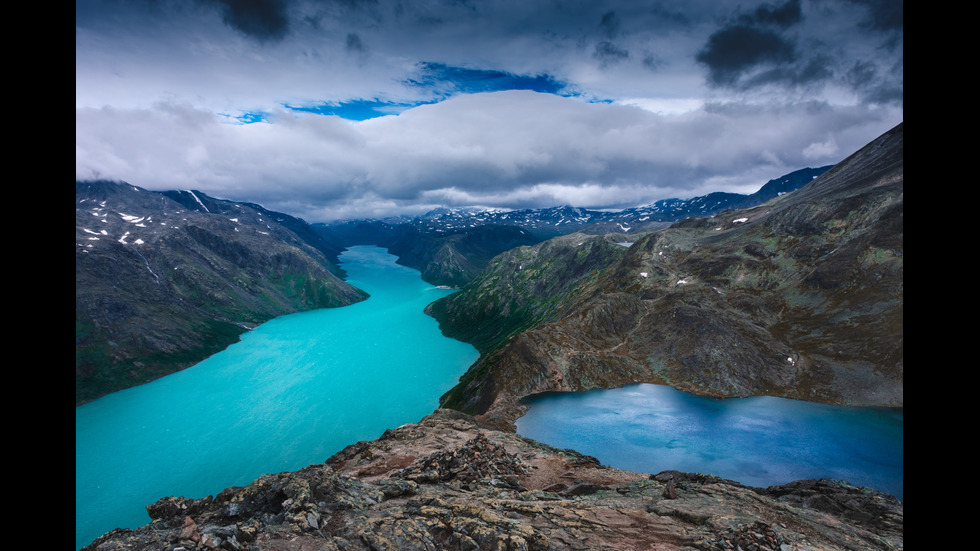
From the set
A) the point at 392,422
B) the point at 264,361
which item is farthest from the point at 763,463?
the point at 264,361

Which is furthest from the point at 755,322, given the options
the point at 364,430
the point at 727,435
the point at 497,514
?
the point at 497,514

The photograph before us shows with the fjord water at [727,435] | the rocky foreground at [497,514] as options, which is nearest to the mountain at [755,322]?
the fjord water at [727,435]

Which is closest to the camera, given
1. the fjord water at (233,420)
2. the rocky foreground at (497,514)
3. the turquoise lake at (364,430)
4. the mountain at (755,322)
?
the rocky foreground at (497,514)

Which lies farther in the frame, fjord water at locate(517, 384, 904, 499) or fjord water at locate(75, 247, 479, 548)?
fjord water at locate(75, 247, 479, 548)

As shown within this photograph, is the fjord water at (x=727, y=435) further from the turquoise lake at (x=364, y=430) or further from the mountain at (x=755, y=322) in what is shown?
the mountain at (x=755, y=322)

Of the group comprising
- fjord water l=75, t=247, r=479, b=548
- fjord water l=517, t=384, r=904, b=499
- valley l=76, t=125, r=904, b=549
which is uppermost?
valley l=76, t=125, r=904, b=549

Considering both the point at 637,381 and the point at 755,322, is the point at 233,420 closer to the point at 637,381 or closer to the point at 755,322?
the point at 637,381

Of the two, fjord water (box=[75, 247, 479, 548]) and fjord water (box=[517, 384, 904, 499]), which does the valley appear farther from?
fjord water (box=[75, 247, 479, 548])

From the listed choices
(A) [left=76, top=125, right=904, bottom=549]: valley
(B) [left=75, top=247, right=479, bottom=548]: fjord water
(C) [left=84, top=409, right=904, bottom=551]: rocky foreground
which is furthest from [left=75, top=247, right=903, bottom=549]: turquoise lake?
(C) [left=84, top=409, right=904, bottom=551]: rocky foreground
